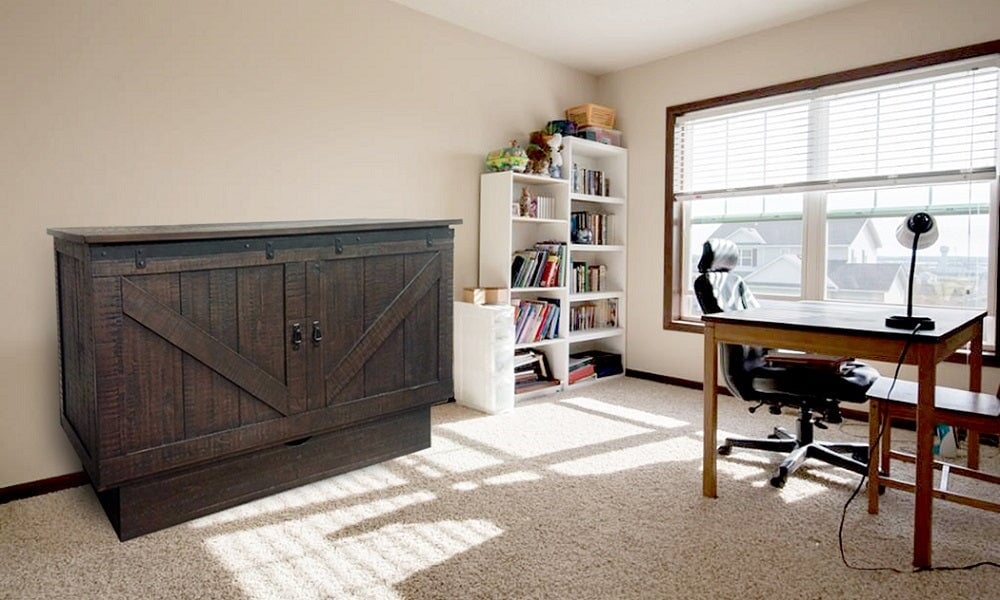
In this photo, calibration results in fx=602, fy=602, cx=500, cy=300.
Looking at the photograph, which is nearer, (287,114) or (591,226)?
(287,114)

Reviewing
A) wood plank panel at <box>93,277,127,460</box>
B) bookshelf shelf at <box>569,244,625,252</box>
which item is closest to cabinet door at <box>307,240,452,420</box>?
wood plank panel at <box>93,277,127,460</box>

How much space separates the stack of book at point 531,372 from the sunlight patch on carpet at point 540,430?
0.32 m

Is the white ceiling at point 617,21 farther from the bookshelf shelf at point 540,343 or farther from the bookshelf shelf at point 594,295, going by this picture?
the bookshelf shelf at point 540,343

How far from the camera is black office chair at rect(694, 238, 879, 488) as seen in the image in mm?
2432

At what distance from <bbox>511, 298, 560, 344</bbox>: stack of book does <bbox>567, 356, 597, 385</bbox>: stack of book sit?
0.32m

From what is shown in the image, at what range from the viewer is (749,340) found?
2.25 metres

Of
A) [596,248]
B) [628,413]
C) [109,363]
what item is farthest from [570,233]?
[109,363]

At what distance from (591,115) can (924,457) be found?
3.13 metres

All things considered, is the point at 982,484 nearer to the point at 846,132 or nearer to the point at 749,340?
the point at 749,340

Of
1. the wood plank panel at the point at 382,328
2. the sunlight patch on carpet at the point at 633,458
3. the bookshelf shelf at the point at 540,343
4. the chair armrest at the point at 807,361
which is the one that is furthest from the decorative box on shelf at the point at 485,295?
the chair armrest at the point at 807,361

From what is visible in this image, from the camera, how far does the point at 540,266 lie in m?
3.99

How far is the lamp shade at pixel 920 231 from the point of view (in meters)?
2.09

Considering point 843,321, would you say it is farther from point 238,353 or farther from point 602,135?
point 602,135

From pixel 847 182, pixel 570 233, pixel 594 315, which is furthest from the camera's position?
pixel 594 315
